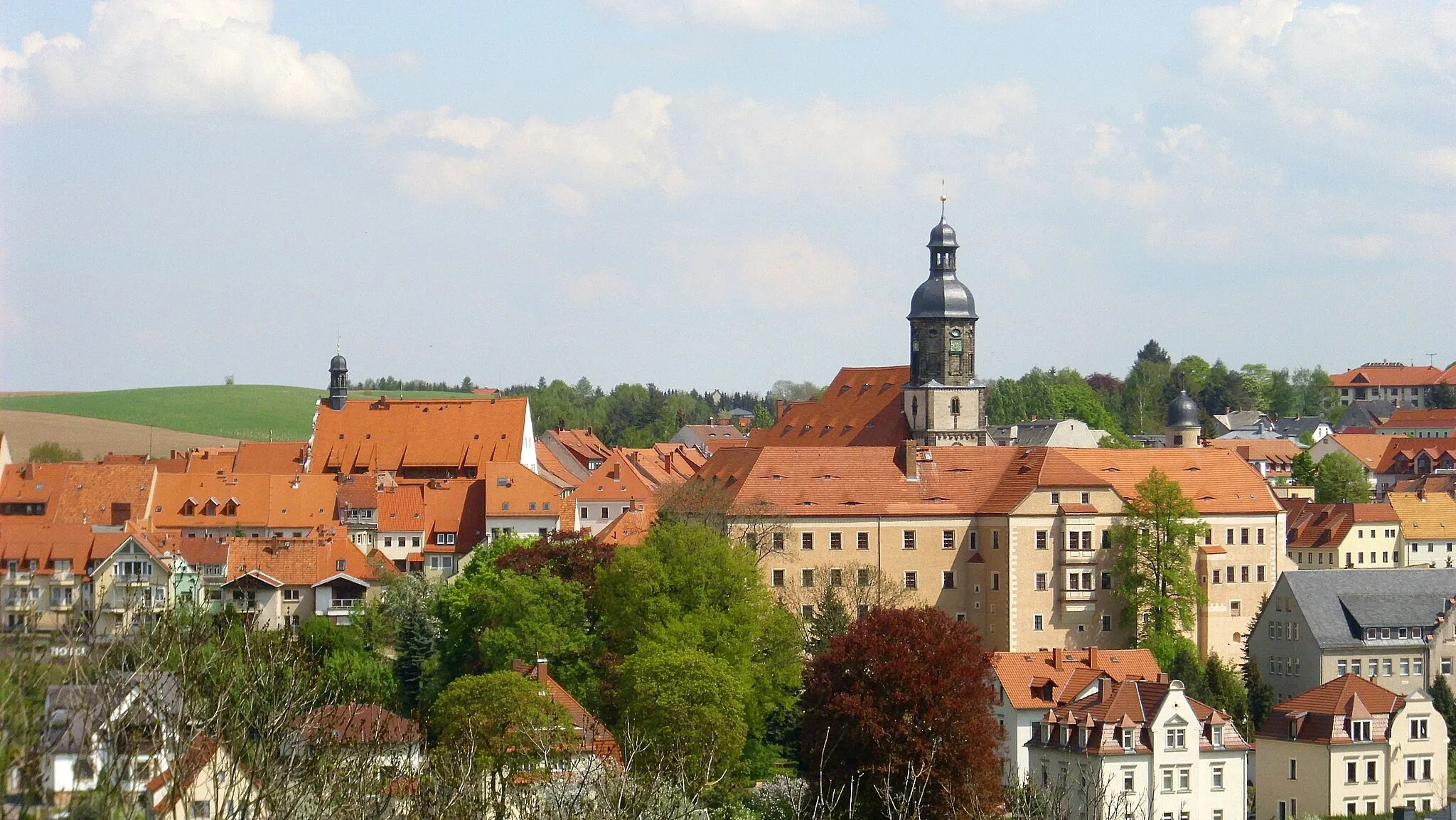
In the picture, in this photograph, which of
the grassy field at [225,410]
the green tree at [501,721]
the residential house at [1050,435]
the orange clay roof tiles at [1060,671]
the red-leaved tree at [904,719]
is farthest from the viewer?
the residential house at [1050,435]

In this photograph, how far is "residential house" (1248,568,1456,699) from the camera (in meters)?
75.4

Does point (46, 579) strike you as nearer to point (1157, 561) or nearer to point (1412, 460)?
point (1157, 561)

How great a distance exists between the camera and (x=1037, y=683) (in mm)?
64812

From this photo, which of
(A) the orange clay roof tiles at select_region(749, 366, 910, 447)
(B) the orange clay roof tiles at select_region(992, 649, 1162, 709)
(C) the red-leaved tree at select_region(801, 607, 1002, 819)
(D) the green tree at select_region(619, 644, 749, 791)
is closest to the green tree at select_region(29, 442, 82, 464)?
(D) the green tree at select_region(619, 644, 749, 791)

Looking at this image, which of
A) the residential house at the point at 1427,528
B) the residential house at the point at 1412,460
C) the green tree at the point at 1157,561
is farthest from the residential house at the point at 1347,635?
the residential house at the point at 1412,460

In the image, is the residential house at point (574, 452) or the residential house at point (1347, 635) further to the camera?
the residential house at point (574, 452)

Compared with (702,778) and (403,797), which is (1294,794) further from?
(403,797)

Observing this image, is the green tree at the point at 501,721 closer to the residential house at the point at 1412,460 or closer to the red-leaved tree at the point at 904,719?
the red-leaved tree at the point at 904,719

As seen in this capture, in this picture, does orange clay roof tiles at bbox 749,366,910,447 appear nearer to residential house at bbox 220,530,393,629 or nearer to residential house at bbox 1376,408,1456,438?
residential house at bbox 220,530,393,629

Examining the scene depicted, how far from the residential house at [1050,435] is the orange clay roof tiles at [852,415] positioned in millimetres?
22622

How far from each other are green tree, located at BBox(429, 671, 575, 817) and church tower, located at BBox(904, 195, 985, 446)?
4327 cm

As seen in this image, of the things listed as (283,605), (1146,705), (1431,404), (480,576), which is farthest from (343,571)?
(1431,404)

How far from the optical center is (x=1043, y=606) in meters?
75.0

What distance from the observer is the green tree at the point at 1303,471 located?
425 ft
